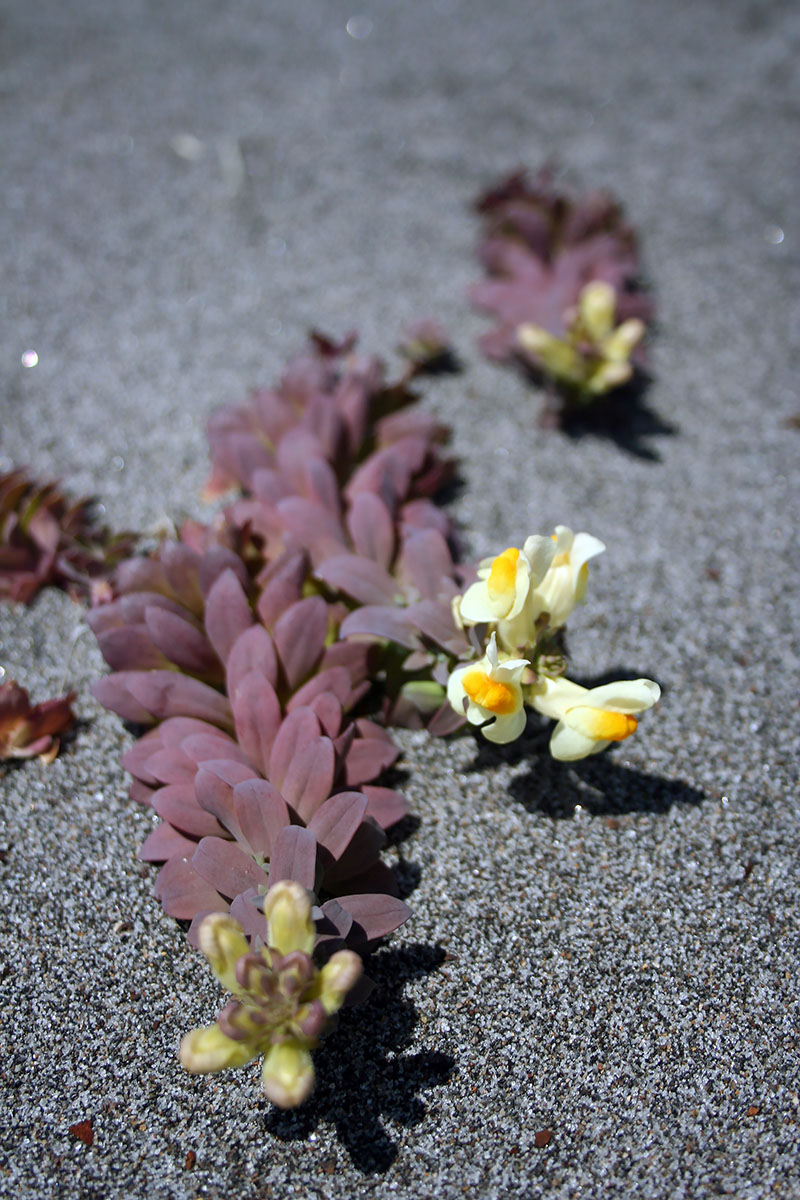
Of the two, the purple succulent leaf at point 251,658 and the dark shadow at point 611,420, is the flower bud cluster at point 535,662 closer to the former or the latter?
the purple succulent leaf at point 251,658

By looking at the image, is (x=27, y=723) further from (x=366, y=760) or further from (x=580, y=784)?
(x=580, y=784)

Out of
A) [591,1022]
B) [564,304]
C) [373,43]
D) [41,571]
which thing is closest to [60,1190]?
[591,1022]

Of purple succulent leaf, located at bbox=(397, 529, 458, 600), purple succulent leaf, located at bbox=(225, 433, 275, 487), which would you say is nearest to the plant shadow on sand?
purple succulent leaf, located at bbox=(397, 529, 458, 600)

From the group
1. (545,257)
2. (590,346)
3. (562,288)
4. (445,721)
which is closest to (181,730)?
(445,721)

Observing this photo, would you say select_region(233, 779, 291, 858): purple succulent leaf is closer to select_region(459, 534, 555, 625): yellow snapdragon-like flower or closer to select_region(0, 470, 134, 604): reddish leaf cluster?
select_region(459, 534, 555, 625): yellow snapdragon-like flower

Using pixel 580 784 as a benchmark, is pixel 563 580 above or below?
above

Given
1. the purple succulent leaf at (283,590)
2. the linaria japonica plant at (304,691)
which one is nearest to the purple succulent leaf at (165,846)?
the linaria japonica plant at (304,691)

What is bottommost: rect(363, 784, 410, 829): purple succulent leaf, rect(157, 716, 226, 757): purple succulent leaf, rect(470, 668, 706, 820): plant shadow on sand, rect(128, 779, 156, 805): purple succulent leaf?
rect(470, 668, 706, 820): plant shadow on sand
